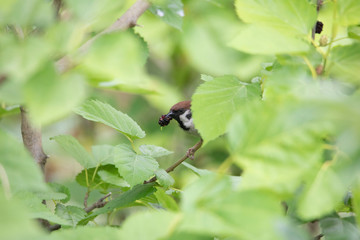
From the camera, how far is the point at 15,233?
0.27 metres

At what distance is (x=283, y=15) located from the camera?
0.42 m

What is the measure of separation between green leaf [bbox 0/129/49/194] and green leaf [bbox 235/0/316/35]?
21cm

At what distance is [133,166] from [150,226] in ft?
1.06

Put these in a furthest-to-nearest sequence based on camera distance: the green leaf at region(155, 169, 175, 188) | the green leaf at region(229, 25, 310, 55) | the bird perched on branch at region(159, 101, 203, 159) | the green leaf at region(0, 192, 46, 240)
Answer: the bird perched on branch at region(159, 101, 203, 159) < the green leaf at region(155, 169, 175, 188) < the green leaf at region(229, 25, 310, 55) < the green leaf at region(0, 192, 46, 240)

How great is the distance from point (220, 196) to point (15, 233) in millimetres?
126

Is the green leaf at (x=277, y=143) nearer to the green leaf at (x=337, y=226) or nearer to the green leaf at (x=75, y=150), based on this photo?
the green leaf at (x=337, y=226)

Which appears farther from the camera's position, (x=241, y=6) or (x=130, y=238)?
(x=241, y=6)

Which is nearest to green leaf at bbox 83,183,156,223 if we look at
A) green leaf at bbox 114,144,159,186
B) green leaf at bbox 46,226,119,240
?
green leaf at bbox 114,144,159,186

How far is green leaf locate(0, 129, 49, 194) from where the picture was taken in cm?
31

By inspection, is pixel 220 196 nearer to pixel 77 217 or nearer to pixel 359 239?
pixel 359 239

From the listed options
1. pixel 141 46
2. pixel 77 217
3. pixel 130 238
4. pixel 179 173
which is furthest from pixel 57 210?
pixel 179 173

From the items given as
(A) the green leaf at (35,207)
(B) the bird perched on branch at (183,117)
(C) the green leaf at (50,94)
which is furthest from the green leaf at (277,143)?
(B) the bird perched on branch at (183,117)

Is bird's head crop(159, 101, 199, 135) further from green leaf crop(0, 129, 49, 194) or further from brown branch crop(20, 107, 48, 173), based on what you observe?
green leaf crop(0, 129, 49, 194)

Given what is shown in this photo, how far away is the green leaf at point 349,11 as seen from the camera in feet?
1.35
